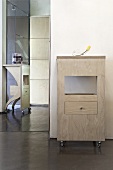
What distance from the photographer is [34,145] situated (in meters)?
2.72

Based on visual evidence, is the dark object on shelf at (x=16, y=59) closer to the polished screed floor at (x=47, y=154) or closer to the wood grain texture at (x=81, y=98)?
the polished screed floor at (x=47, y=154)

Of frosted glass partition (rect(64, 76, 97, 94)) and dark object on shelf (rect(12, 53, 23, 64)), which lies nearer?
frosted glass partition (rect(64, 76, 97, 94))

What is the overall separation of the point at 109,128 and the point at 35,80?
4098 mm

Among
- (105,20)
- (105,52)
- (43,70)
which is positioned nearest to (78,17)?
(105,20)

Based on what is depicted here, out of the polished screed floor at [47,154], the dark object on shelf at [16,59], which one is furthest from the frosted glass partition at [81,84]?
the dark object on shelf at [16,59]

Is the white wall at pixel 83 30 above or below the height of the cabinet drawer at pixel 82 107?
above

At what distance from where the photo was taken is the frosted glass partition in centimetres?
299

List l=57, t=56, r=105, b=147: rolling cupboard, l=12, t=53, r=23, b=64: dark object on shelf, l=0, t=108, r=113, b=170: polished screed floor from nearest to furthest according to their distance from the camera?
l=0, t=108, r=113, b=170: polished screed floor < l=57, t=56, r=105, b=147: rolling cupboard < l=12, t=53, r=23, b=64: dark object on shelf

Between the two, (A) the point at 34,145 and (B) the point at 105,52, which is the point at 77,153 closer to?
(A) the point at 34,145

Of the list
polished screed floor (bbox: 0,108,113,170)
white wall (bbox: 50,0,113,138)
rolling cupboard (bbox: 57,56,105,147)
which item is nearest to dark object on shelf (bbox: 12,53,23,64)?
polished screed floor (bbox: 0,108,113,170)

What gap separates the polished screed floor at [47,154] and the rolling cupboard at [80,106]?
0.54 ft

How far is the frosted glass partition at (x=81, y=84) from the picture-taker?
2988 mm

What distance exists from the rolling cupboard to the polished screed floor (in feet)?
0.54

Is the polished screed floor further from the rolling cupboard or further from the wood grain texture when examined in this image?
the wood grain texture
